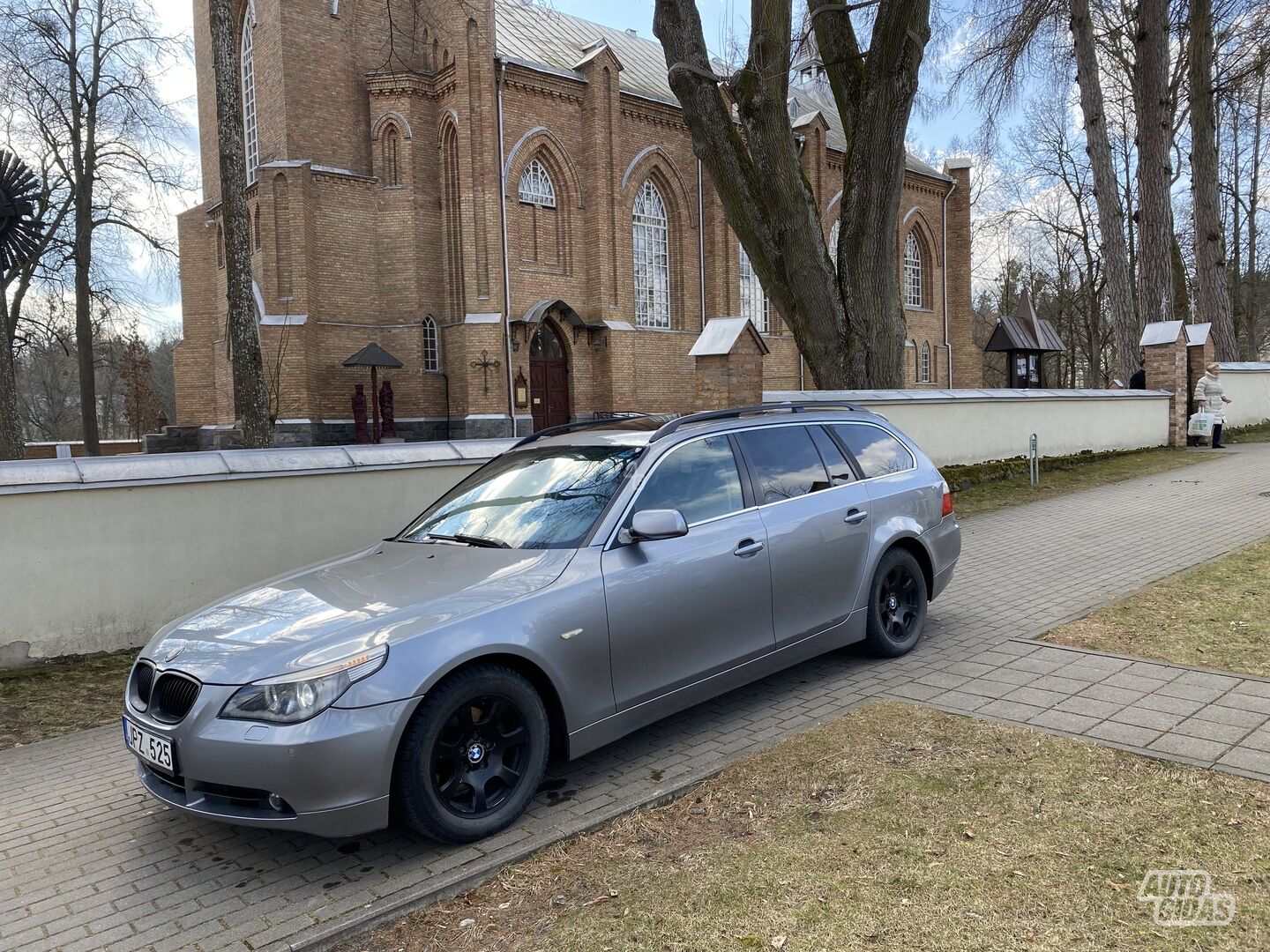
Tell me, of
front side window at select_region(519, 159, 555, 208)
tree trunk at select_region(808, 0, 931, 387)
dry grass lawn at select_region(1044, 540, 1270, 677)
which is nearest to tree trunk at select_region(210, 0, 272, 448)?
tree trunk at select_region(808, 0, 931, 387)

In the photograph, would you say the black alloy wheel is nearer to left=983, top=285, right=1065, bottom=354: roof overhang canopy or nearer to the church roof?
the church roof

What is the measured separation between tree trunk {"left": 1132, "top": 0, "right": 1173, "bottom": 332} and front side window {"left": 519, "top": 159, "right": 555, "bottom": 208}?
15589mm

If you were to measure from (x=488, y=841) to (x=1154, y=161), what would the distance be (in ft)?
74.5

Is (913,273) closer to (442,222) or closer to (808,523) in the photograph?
(442,222)

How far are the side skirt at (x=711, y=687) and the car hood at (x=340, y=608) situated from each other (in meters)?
0.74

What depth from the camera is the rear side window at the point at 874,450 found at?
233 inches

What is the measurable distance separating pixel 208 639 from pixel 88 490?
12.6ft

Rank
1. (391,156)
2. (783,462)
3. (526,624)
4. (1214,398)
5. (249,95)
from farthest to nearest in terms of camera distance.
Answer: (249,95)
(391,156)
(1214,398)
(783,462)
(526,624)

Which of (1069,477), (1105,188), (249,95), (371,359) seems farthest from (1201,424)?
(249,95)

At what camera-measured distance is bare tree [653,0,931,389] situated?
11242mm

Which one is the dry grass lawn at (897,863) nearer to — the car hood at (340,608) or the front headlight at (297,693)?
the front headlight at (297,693)

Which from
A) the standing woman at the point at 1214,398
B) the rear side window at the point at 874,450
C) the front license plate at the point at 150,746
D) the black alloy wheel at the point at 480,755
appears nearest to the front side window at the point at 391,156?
the standing woman at the point at 1214,398

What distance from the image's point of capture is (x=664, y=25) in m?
11.4

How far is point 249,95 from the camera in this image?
27203mm
